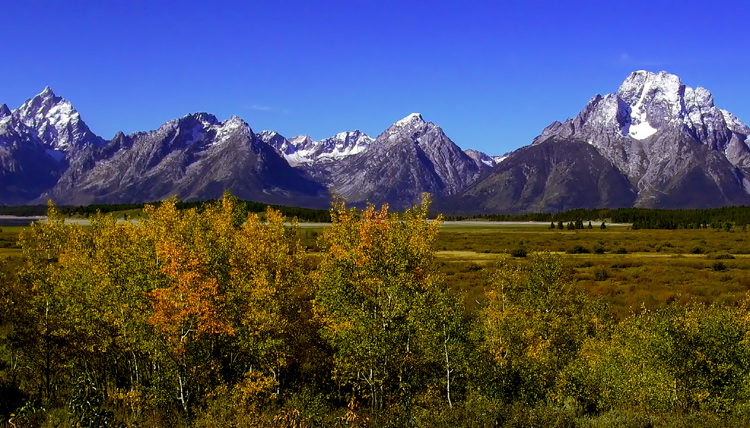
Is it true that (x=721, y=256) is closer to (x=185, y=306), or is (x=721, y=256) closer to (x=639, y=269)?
(x=639, y=269)

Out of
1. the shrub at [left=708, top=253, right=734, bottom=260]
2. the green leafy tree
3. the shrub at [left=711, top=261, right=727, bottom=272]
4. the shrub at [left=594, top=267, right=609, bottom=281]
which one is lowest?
the shrub at [left=594, top=267, right=609, bottom=281]

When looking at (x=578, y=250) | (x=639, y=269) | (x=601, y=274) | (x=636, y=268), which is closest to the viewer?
(x=601, y=274)

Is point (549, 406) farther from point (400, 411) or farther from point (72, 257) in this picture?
point (72, 257)

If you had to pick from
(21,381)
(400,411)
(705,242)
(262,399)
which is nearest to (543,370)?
(400,411)

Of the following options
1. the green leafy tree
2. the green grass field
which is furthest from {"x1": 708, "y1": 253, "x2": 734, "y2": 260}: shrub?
the green leafy tree

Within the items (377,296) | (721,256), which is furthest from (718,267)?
(377,296)

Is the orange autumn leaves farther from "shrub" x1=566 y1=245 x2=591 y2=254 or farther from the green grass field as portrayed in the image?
"shrub" x1=566 y1=245 x2=591 y2=254

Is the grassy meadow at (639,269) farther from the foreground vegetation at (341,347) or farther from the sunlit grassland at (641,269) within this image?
the foreground vegetation at (341,347)

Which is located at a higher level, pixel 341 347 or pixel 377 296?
pixel 377 296

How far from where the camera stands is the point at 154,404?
943 inches

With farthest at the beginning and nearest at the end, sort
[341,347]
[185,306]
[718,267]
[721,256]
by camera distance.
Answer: [721,256]
[718,267]
[341,347]
[185,306]

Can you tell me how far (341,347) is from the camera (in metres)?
26.4

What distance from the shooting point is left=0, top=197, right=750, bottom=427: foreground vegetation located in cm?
2369

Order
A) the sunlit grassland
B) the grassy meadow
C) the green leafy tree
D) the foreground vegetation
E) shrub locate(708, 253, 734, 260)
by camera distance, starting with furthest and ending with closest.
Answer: shrub locate(708, 253, 734, 260) → the sunlit grassland → the grassy meadow → the green leafy tree → the foreground vegetation
